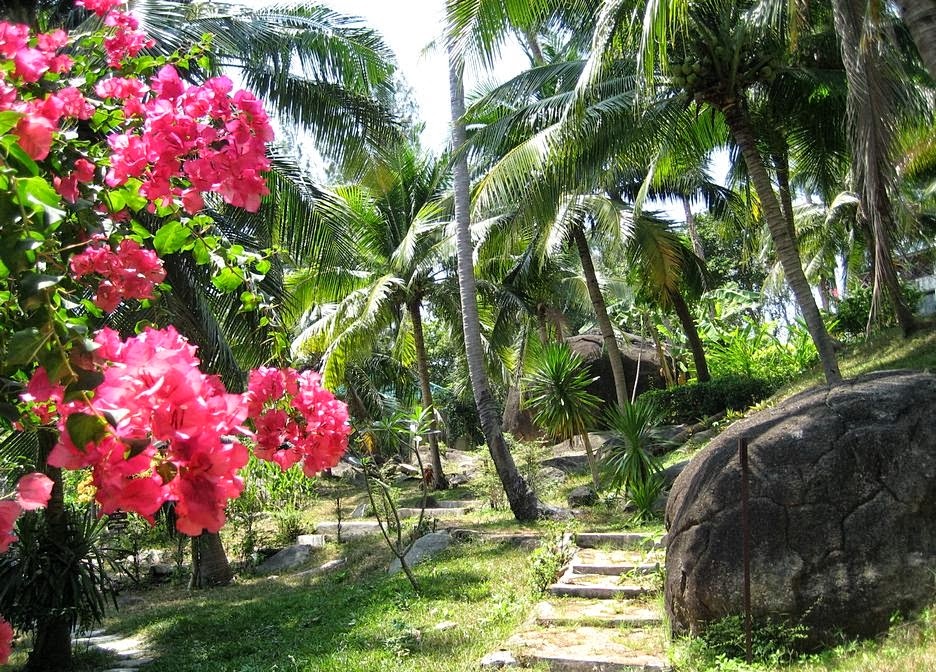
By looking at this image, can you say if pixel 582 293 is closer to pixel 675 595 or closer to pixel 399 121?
pixel 399 121

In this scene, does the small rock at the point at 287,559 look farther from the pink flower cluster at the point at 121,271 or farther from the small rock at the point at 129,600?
the pink flower cluster at the point at 121,271

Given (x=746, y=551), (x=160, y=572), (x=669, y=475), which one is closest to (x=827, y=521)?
(x=746, y=551)

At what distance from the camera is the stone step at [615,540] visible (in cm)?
826

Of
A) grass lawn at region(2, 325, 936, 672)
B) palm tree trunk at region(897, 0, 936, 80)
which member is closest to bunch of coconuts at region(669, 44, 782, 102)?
palm tree trunk at region(897, 0, 936, 80)

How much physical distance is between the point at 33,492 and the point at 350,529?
13035 mm

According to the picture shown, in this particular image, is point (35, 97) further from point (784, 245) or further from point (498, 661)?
point (784, 245)

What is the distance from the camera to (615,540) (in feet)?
28.8

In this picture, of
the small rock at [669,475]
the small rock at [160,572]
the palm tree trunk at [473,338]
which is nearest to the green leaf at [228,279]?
the small rock at [669,475]

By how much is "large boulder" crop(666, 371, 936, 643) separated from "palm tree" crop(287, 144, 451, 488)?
9.05m

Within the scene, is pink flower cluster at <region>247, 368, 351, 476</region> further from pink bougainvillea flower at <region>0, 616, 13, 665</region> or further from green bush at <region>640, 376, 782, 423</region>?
green bush at <region>640, 376, 782, 423</region>

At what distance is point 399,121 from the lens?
10.3 m

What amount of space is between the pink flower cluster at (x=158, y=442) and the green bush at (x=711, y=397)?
14964 millimetres

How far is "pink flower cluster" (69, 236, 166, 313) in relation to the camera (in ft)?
7.26

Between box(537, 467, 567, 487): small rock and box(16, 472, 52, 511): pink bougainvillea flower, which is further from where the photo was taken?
box(537, 467, 567, 487): small rock
